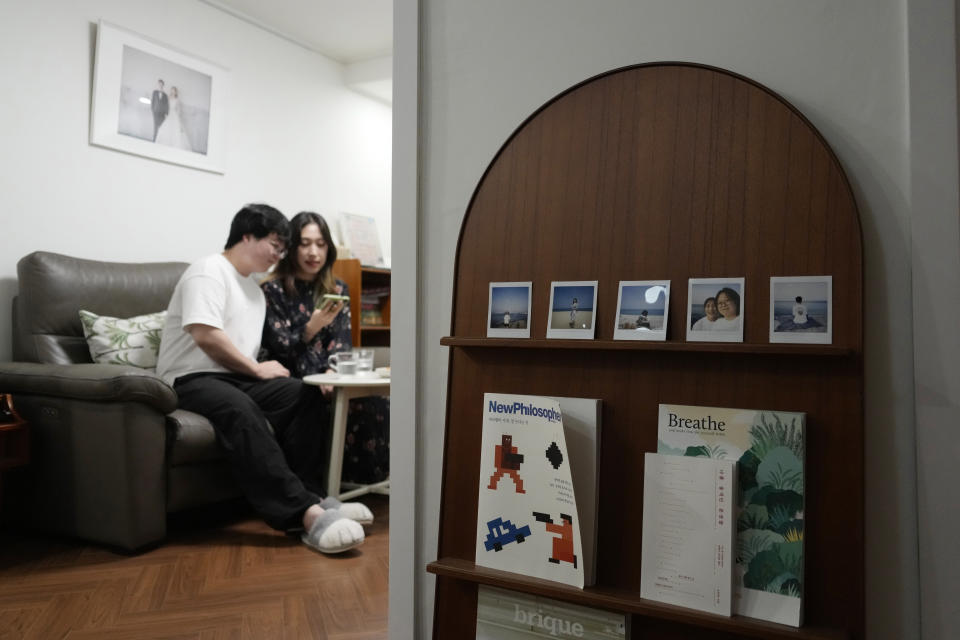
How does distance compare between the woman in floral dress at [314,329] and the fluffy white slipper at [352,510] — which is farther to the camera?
the woman in floral dress at [314,329]

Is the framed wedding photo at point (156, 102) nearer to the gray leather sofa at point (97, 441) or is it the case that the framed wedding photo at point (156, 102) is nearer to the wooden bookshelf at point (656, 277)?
the gray leather sofa at point (97, 441)

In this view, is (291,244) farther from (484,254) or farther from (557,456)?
(557,456)

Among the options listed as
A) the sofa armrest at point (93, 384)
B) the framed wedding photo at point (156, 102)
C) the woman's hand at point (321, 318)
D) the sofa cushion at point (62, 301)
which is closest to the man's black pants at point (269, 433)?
the sofa armrest at point (93, 384)

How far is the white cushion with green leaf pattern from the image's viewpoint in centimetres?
289

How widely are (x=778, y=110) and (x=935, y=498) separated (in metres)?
0.59

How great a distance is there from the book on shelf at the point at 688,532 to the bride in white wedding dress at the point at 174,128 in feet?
11.3

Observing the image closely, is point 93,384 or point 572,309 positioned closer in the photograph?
point 572,309

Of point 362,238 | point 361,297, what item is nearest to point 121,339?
point 361,297

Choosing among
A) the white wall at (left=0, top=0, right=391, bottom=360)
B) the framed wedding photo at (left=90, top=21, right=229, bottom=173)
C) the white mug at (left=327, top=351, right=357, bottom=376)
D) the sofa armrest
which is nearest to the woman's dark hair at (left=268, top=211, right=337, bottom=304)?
the white mug at (left=327, top=351, right=357, bottom=376)

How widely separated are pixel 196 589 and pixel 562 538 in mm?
1460

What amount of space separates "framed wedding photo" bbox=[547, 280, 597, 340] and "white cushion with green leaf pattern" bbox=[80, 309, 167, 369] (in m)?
2.33

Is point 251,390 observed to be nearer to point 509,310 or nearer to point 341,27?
point 509,310

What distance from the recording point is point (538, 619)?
1.14 m

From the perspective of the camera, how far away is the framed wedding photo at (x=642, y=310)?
110 centimetres
